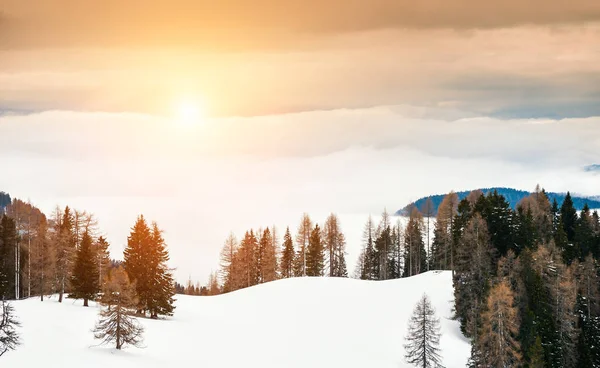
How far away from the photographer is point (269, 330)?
6994 cm

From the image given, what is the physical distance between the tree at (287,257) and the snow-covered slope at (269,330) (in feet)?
72.4

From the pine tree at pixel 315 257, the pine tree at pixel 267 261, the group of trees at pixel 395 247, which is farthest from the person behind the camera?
the group of trees at pixel 395 247

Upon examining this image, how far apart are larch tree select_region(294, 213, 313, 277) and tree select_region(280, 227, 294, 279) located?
1139 millimetres

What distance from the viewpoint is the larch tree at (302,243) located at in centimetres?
11512

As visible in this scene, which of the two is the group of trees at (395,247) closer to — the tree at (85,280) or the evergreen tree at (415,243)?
the evergreen tree at (415,243)

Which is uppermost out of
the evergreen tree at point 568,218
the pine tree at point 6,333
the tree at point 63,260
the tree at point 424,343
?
the evergreen tree at point 568,218

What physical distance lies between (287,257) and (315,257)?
742cm

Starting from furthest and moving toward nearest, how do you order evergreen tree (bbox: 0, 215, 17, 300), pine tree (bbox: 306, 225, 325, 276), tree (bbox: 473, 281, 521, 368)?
pine tree (bbox: 306, 225, 325, 276) < evergreen tree (bbox: 0, 215, 17, 300) < tree (bbox: 473, 281, 521, 368)

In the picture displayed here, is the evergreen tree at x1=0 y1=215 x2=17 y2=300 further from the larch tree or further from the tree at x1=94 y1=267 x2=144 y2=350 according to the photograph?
the larch tree

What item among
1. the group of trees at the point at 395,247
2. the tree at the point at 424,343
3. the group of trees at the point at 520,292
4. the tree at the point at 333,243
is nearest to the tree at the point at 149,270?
the tree at the point at 424,343

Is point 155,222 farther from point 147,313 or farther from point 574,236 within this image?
point 574,236

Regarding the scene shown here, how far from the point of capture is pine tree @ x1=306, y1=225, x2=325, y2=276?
11312 cm

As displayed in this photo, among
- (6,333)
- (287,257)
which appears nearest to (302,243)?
(287,257)

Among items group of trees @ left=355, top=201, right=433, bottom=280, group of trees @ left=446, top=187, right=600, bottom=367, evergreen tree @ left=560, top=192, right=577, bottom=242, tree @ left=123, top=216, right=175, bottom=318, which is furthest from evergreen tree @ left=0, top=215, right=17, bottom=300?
evergreen tree @ left=560, top=192, right=577, bottom=242
